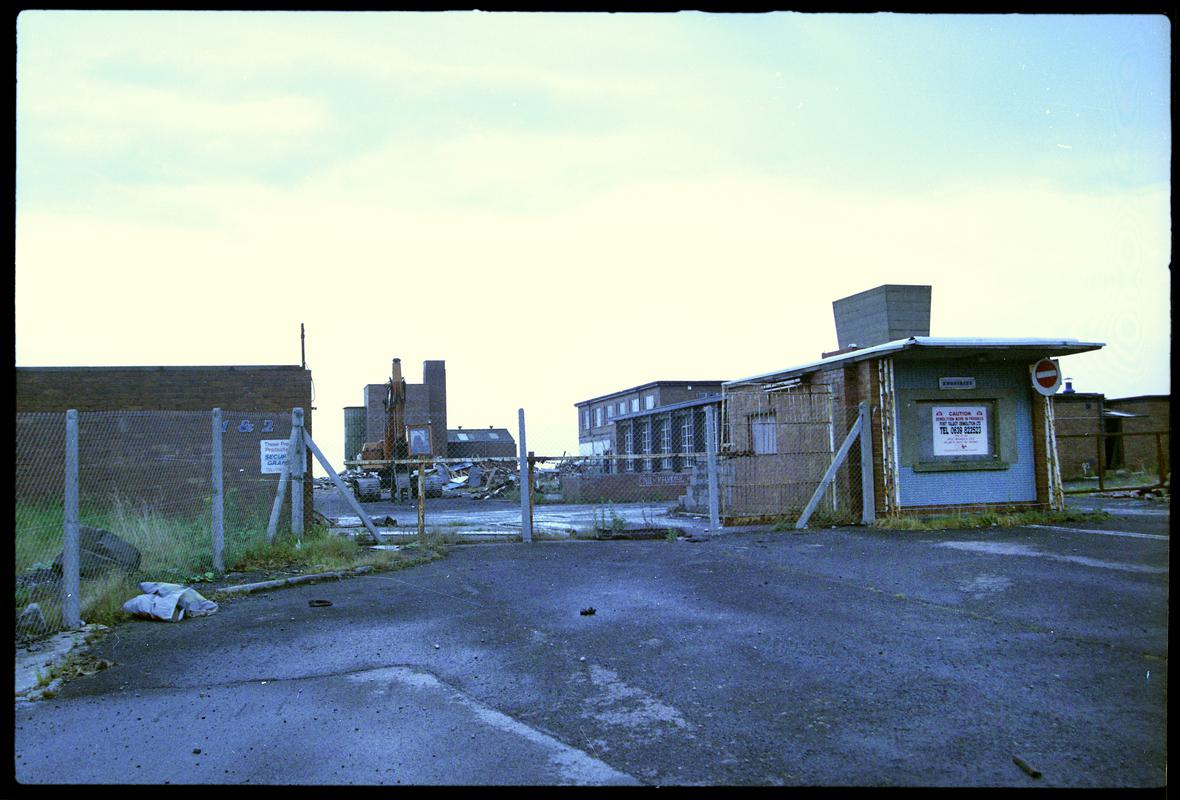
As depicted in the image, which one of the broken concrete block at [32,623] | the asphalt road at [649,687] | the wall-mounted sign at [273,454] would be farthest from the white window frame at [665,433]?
the broken concrete block at [32,623]

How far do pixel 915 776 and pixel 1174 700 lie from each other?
1177mm

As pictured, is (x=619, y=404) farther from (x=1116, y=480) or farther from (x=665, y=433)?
(x=1116, y=480)

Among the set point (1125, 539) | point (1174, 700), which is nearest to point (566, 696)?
point (1174, 700)

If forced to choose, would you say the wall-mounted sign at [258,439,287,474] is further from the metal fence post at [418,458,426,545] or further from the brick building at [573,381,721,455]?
the brick building at [573,381,721,455]

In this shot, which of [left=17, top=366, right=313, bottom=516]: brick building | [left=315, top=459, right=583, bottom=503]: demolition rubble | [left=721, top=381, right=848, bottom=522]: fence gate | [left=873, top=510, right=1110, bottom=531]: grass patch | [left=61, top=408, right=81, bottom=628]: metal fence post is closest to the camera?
[left=61, top=408, right=81, bottom=628]: metal fence post

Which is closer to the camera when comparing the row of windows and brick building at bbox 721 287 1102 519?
brick building at bbox 721 287 1102 519

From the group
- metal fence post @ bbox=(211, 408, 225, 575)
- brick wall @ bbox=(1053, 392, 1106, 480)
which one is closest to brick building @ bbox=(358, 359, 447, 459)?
brick wall @ bbox=(1053, 392, 1106, 480)

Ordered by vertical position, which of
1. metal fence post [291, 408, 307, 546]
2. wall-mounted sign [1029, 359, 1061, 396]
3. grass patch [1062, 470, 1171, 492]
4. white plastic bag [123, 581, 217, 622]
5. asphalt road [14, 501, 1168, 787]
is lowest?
grass patch [1062, 470, 1171, 492]

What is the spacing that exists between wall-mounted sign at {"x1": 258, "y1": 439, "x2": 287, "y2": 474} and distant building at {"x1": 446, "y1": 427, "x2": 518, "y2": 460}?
136ft

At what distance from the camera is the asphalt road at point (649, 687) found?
3.95 meters

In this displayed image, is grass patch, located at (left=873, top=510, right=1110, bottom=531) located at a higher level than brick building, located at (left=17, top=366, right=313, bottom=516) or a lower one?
lower

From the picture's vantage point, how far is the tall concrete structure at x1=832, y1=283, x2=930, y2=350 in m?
16.8

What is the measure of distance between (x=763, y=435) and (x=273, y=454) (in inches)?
379

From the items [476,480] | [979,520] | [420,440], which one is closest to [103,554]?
[979,520]
